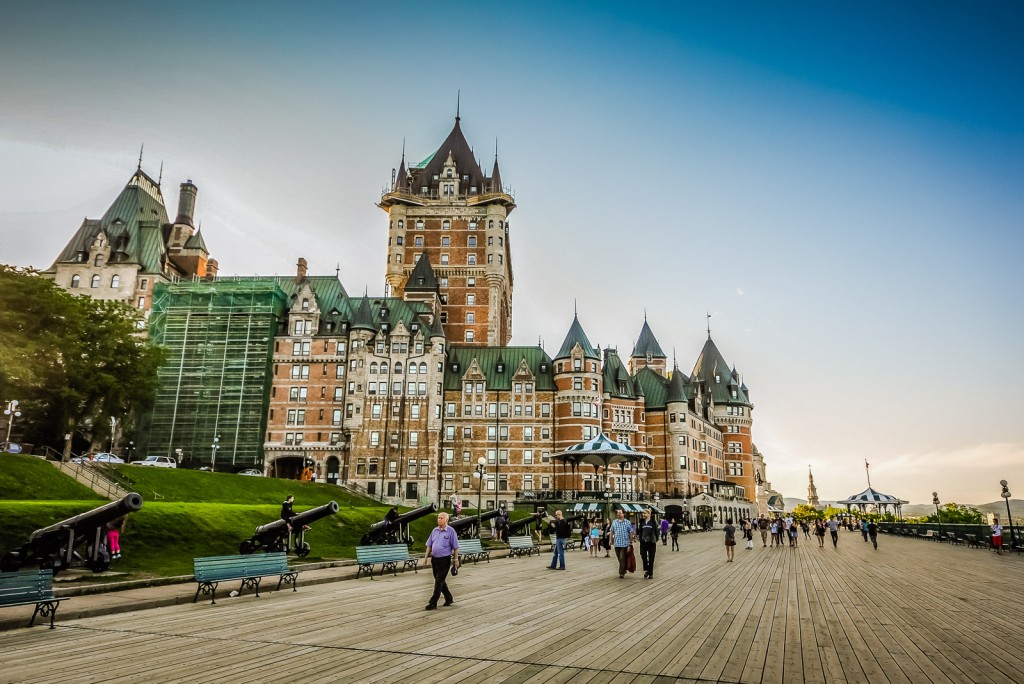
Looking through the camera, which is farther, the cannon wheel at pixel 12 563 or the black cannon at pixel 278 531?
the black cannon at pixel 278 531

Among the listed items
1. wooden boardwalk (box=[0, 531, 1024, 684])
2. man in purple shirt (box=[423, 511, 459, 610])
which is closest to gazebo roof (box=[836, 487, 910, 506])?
wooden boardwalk (box=[0, 531, 1024, 684])

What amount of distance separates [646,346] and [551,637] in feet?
319

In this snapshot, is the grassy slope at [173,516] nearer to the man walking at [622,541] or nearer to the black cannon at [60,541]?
the black cannon at [60,541]

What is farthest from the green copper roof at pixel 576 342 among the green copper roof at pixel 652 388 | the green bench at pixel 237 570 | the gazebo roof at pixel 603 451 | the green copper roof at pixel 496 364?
the green bench at pixel 237 570

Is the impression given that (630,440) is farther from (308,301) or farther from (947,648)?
(947,648)

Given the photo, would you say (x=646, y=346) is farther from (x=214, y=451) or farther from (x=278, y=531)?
(x=278, y=531)

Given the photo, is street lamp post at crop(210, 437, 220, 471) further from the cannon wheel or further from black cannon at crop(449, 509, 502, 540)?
the cannon wheel

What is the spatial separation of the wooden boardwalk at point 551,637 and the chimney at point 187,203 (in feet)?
277

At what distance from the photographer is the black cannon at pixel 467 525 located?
24083mm

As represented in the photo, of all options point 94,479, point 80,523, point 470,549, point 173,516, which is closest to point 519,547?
point 470,549

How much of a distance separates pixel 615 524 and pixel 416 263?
68115mm

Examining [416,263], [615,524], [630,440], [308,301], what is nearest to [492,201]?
[416,263]

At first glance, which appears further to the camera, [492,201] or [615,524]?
[492,201]

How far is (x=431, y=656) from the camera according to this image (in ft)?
28.0
